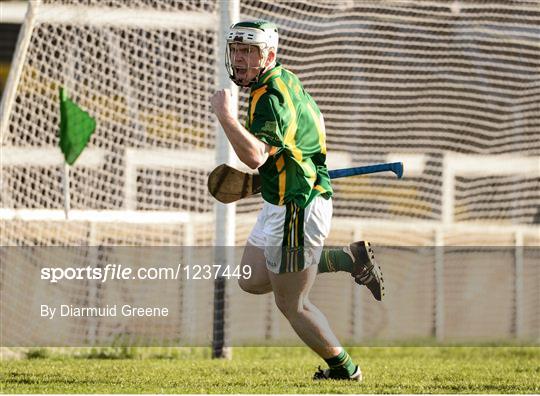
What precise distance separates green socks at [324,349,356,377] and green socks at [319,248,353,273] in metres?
0.40

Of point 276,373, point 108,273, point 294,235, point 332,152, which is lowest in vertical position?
point 276,373

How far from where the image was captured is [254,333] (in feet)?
33.2

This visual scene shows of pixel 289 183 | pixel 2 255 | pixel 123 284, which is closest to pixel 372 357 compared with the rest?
pixel 123 284

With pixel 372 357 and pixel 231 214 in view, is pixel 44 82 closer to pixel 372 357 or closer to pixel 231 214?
pixel 231 214

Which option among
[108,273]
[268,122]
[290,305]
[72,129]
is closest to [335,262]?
[290,305]

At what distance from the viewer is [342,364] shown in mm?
6406

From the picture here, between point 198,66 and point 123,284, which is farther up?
point 198,66

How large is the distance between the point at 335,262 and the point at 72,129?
2.67 meters

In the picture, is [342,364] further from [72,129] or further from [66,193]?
[72,129]

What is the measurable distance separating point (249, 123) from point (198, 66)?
3.42 metres

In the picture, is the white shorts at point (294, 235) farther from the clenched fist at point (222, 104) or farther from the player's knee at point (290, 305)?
the clenched fist at point (222, 104)

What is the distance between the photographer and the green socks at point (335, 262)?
20.9ft

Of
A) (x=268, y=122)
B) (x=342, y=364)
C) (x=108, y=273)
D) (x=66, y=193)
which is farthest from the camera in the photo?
(x=108, y=273)

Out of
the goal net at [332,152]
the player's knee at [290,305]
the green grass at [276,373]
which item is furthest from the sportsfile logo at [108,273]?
the player's knee at [290,305]
